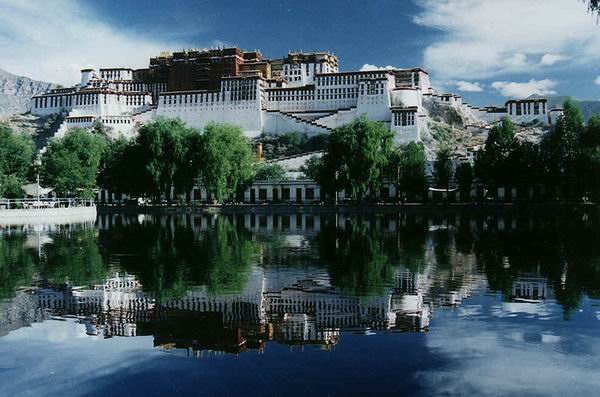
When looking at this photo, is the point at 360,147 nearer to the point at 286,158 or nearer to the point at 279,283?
the point at 286,158

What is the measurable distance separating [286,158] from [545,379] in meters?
80.9

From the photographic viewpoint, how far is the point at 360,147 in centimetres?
5688

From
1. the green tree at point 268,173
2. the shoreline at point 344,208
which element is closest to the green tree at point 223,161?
the shoreline at point 344,208

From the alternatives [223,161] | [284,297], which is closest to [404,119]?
[223,161]

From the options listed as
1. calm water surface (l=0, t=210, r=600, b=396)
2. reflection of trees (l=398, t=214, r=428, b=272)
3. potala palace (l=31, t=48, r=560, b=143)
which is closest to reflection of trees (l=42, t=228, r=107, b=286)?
calm water surface (l=0, t=210, r=600, b=396)

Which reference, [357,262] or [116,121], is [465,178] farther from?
[116,121]

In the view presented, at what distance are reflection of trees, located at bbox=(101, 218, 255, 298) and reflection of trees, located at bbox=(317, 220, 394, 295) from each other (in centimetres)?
229

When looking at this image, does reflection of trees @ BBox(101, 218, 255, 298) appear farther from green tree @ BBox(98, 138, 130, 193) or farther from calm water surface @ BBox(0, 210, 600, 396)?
green tree @ BBox(98, 138, 130, 193)

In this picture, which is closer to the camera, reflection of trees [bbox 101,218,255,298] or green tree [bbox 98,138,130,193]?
reflection of trees [bbox 101,218,255,298]

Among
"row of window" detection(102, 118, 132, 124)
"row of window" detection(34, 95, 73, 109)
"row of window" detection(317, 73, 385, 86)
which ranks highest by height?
"row of window" detection(317, 73, 385, 86)

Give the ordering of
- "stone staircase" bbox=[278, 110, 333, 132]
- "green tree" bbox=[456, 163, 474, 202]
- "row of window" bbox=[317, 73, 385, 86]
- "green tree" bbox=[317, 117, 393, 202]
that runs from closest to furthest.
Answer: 1. "green tree" bbox=[317, 117, 393, 202]
2. "green tree" bbox=[456, 163, 474, 202]
3. "stone staircase" bbox=[278, 110, 333, 132]
4. "row of window" bbox=[317, 73, 385, 86]

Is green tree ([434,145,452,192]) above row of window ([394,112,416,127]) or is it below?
below

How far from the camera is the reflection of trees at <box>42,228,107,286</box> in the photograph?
50.2ft

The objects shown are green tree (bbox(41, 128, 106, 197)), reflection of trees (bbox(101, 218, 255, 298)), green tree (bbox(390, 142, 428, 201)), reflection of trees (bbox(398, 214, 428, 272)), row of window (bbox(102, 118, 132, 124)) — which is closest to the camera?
reflection of trees (bbox(101, 218, 255, 298))
